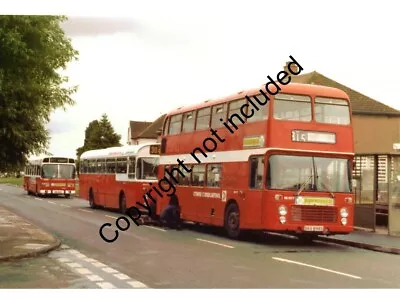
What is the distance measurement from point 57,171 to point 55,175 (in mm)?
306

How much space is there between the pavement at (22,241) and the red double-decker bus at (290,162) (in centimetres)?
512

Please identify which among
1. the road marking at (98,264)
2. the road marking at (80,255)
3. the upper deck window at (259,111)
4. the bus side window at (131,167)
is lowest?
the road marking at (98,264)

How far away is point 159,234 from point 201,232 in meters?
1.68

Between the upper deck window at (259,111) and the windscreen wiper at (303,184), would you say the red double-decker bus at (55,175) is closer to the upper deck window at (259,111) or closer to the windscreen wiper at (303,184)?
the upper deck window at (259,111)

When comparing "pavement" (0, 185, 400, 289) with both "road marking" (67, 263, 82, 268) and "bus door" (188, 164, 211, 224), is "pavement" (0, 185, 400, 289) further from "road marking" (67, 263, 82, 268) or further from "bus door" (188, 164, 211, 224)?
"bus door" (188, 164, 211, 224)

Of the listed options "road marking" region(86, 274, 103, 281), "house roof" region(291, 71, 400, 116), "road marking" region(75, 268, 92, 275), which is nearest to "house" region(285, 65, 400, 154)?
"house roof" region(291, 71, 400, 116)

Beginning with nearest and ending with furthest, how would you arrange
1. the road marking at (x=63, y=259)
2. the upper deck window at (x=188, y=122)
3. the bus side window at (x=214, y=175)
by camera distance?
the road marking at (x=63, y=259)
the bus side window at (x=214, y=175)
the upper deck window at (x=188, y=122)

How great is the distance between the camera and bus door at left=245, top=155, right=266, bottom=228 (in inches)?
686

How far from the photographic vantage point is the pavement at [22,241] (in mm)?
14211

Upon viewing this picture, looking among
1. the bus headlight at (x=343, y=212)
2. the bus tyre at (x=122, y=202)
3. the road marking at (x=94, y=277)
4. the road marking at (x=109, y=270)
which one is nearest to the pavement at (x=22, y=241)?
the road marking at (x=109, y=270)

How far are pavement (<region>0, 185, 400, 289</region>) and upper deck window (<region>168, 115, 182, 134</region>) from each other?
12.9 feet
